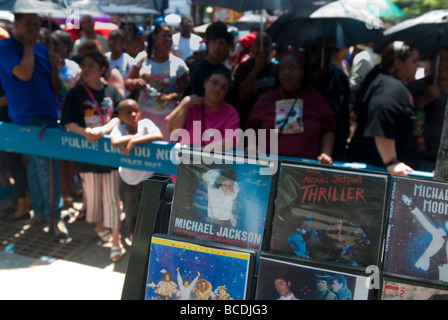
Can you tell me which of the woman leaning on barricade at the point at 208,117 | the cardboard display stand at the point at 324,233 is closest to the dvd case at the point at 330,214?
the cardboard display stand at the point at 324,233

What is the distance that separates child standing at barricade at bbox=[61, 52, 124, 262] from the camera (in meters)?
3.80

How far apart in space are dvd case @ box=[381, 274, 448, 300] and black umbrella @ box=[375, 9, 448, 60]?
10.3 ft

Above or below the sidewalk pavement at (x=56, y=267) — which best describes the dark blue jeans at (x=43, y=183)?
above

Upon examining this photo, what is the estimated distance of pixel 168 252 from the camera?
1.68 m

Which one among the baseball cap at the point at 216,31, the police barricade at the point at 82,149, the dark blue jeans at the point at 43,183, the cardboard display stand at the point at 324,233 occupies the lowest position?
the dark blue jeans at the point at 43,183

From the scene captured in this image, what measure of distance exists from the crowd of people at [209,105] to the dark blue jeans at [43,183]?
0.4 inches

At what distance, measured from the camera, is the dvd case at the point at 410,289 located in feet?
4.69

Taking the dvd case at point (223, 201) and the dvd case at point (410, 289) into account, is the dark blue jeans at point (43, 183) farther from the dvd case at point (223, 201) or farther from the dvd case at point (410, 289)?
the dvd case at point (410, 289)

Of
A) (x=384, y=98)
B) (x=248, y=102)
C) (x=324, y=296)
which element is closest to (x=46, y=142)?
(x=248, y=102)

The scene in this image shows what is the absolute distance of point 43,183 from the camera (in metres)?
4.25

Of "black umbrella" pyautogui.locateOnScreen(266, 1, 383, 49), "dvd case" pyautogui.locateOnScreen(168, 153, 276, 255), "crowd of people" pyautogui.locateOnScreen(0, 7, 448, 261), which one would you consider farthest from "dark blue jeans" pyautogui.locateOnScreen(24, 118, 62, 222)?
"dvd case" pyautogui.locateOnScreen(168, 153, 276, 255)

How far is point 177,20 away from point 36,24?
3304mm
